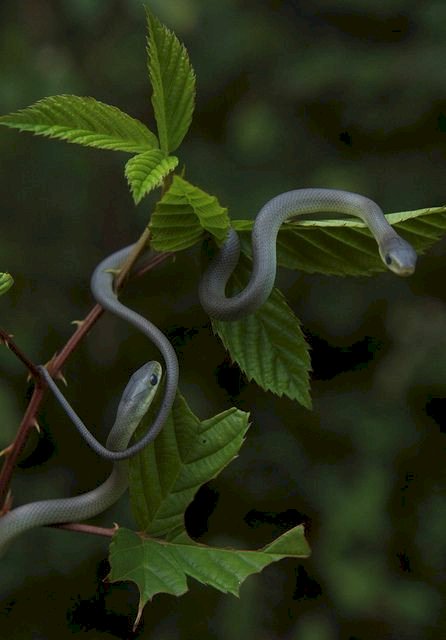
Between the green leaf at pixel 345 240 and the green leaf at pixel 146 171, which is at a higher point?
the green leaf at pixel 146 171

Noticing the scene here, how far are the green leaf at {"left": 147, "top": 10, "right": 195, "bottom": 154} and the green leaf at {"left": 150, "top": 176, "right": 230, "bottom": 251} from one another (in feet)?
0.21

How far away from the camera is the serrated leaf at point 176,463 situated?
0.65 meters

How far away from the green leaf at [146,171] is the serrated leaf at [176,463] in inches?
6.9

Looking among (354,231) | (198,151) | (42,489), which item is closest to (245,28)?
(198,151)

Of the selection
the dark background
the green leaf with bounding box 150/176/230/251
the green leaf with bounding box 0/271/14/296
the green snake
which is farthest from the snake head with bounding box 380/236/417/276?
the dark background

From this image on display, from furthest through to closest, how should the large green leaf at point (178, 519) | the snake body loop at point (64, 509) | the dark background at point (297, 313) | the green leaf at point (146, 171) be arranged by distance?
the dark background at point (297, 313) < the snake body loop at point (64, 509) < the large green leaf at point (178, 519) < the green leaf at point (146, 171)

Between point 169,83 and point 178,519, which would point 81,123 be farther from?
point 178,519

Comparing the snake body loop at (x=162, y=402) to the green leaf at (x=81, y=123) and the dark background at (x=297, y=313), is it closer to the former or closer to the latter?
the green leaf at (x=81, y=123)

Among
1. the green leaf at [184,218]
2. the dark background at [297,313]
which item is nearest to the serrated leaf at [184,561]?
the green leaf at [184,218]

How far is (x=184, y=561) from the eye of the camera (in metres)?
0.64

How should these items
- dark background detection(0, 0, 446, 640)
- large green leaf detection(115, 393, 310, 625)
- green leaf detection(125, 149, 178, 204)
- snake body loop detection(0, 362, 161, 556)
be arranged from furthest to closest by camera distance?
dark background detection(0, 0, 446, 640)
snake body loop detection(0, 362, 161, 556)
large green leaf detection(115, 393, 310, 625)
green leaf detection(125, 149, 178, 204)

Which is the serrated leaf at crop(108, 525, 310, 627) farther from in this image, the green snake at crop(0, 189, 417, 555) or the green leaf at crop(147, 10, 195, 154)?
the green leaf at crop(147, 10, 195, 154)

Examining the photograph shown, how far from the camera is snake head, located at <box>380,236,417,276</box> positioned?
65cm

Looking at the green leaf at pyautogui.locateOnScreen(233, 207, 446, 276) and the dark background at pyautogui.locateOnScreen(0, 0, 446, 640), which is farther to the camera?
the dark background at pyautogui.locateOnScreen(0, 0, 446, 640)
